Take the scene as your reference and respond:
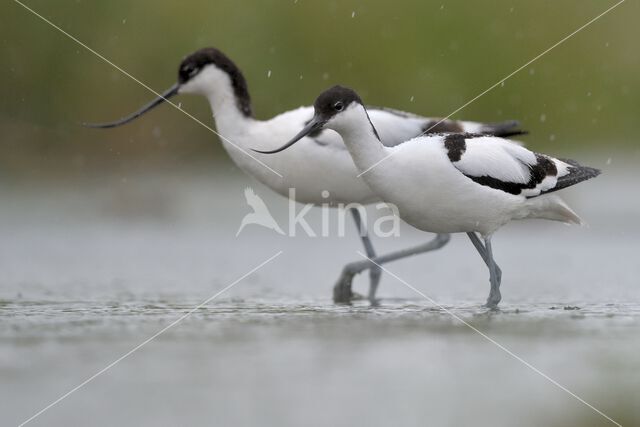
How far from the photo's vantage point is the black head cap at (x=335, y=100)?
6.92 metres

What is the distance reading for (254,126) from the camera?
8.41 metres

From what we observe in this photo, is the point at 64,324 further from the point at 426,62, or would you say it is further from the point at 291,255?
the point at 426,62

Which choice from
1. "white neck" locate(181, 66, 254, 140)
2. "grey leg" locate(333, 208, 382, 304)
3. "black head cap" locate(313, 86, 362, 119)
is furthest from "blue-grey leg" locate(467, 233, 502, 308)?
"white neck" locate(181, 66, 254, 140)

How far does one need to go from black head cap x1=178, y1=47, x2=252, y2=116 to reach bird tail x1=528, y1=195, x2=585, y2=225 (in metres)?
2.17

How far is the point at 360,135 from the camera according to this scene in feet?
22.7

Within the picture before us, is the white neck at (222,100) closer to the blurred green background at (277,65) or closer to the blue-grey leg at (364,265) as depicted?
the blue-grey leg at (364,265)

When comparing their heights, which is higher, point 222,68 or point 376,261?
point 222,68

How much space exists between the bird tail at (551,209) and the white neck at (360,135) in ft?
3.76

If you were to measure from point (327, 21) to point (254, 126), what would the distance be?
5608mm

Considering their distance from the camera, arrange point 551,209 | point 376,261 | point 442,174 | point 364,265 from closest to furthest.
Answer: point 442,174, point 551,209, point 364,265, point 376,261

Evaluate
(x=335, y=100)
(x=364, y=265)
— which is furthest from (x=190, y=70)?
(x=335, y=100)

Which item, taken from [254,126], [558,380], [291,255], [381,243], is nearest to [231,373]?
[558,380]

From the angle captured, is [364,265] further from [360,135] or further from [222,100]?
[360,135]

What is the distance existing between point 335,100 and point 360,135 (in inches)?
9.6
